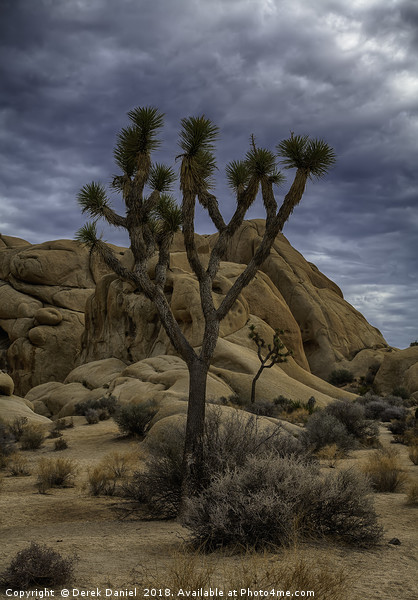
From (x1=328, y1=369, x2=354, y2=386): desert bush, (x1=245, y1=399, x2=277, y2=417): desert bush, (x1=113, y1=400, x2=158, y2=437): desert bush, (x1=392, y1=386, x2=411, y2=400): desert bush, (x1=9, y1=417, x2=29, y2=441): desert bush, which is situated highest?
(x1=328, y1=369, x2=354, y2=386): desert bush

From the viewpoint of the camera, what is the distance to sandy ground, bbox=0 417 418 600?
14.6 feet

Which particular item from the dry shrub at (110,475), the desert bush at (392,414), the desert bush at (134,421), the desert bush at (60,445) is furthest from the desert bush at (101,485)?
the desert bush at (392,414)

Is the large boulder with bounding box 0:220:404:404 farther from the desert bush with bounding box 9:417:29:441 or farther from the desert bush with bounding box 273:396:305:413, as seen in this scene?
the desert bush with bounding box 9:417:29:441

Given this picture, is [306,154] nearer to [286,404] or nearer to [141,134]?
[141,134]

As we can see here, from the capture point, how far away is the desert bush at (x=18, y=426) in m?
16.6

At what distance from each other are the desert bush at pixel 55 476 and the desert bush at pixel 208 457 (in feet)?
7.42

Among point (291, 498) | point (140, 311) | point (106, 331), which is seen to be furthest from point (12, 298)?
point (291, 498)

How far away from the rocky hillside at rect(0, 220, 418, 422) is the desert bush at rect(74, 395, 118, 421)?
1098mm

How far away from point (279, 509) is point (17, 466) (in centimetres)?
881

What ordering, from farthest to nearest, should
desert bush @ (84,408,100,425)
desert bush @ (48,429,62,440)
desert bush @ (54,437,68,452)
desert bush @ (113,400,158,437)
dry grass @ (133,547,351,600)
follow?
desert bush @ (84,408,100,425), desert bush @ (48,429,62,440), desert bush @ (113,400,158,437), desert bush @ (54,437,68,452), dry grass @ (133,547,351,600)

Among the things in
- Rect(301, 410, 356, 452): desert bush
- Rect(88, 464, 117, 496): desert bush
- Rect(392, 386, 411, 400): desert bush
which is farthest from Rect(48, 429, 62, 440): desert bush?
Rect(392, 386, 411, 400): desert bush

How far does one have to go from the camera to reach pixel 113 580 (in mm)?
4328

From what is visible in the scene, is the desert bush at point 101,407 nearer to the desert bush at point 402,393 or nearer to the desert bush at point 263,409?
the desert bush at point 263,409

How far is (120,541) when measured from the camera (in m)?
6.10
